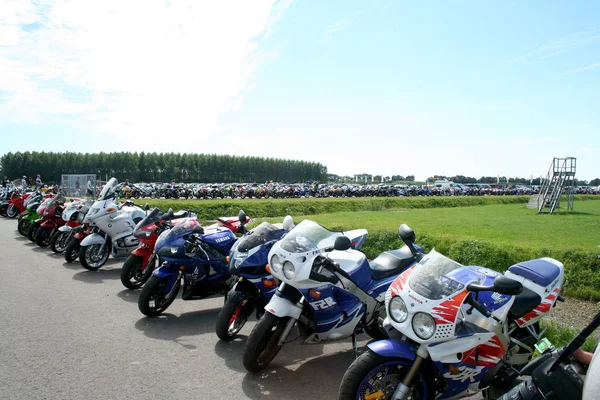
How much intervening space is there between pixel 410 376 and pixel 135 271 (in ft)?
17.5

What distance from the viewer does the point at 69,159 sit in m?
84.3

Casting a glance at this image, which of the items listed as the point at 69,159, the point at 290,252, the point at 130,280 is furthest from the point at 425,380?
the point at 69,159

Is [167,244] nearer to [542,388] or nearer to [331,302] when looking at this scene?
[331,302]

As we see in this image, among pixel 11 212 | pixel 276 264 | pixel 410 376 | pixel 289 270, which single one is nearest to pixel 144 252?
pixel 276 264

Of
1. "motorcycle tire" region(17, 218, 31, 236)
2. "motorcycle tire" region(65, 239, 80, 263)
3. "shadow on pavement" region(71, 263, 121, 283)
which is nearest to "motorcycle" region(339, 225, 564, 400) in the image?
"shadow on pavement" region(71, 263, 121, 283)

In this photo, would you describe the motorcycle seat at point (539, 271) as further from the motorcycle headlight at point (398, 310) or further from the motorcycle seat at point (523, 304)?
the motorcycle headlight at point (398, 310)

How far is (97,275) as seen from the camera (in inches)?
311

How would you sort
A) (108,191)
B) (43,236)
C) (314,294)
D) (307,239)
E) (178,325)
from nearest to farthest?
(314,294), (307,239), (178,325), (108,191), (43,236)

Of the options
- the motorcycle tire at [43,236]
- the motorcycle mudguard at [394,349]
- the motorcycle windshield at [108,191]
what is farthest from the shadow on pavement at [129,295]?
the motorcycle tire at [43,236]

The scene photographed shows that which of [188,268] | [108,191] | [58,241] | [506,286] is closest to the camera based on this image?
[506,286]

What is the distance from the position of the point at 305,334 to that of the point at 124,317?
109 inches

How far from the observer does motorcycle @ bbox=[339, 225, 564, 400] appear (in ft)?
9.22

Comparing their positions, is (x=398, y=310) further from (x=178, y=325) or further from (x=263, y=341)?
(x=178, y=325)

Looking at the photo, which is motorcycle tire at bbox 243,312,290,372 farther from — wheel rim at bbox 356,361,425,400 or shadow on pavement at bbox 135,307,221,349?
wheel rim at bbox 356,361,425,400
